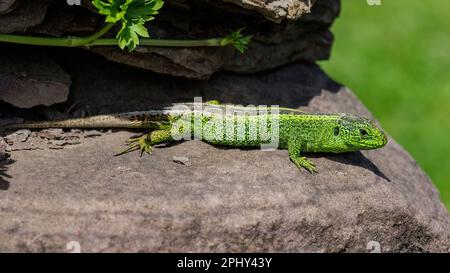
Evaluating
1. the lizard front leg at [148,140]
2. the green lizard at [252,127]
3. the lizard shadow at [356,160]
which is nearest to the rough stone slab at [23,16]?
the green lizard at [252,127]

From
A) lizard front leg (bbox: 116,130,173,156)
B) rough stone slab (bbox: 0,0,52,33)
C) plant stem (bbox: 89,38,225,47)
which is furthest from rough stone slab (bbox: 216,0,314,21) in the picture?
rough stone slab (bbox: 0,0,52,33)

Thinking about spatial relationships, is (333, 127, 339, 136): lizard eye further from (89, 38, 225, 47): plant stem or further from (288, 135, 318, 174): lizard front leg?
(89, 38, 225, 47): plant stem

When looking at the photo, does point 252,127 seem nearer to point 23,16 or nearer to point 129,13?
point 129,13

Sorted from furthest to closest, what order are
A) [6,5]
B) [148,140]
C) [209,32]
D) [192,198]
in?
1. [209,32]
2. [148,140]
3. [6,5]
4. [192,198]

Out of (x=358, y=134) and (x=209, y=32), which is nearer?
(x=358, y=134)

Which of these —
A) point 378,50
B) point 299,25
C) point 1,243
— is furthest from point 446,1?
point 1,243

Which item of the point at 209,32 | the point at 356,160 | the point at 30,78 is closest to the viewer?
the point at 30,78

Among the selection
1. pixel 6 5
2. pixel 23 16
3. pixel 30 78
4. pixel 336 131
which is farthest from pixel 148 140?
pixel 336 131

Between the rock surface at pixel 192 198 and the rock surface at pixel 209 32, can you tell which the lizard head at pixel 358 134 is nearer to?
the rock surface at pixel 192 198
